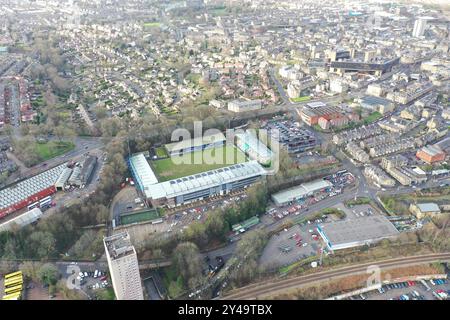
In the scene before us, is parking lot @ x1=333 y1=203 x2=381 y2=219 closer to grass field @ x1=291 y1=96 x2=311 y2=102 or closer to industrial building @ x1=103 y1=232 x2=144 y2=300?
industrial building @ x1=103 y1=232 x2=144 y2=300

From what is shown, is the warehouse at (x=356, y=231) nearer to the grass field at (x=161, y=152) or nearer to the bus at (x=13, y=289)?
the grass field at (x=161, y=152)

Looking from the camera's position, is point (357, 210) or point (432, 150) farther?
point (432, 150)

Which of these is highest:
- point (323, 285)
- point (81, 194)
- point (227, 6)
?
point (227, 6)

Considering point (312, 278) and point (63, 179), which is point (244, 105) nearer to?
point (63, 179)

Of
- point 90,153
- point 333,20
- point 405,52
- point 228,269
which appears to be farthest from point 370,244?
point 333,20

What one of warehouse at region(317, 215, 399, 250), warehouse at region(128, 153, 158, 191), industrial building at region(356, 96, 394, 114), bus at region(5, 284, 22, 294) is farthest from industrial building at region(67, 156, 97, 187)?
industrial building at region(356, 96, 394, 114)

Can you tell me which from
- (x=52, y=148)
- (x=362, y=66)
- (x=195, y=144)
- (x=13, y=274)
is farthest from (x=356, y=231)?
(x=362, y=66)

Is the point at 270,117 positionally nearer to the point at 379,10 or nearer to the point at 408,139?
the point at 408,139
